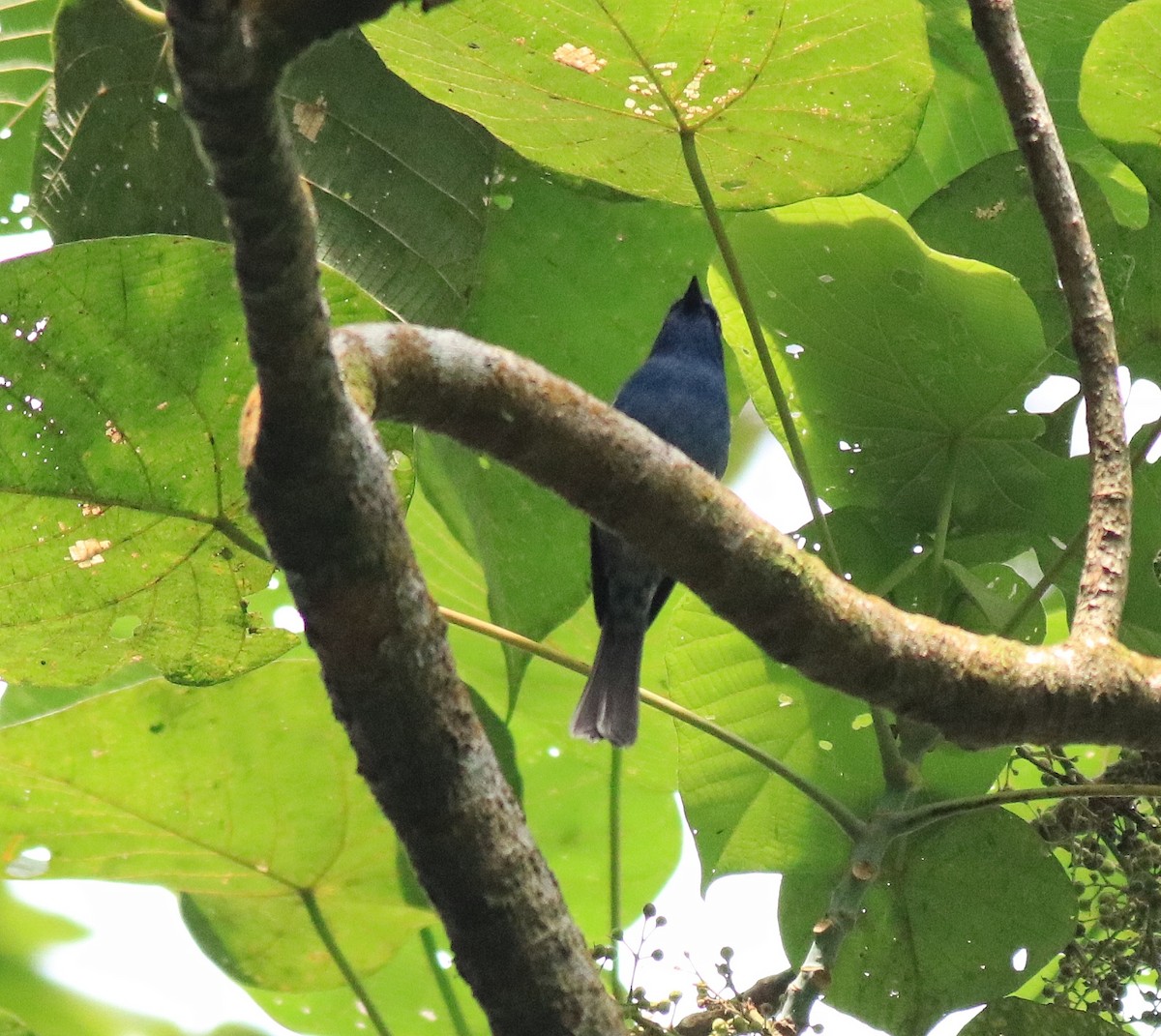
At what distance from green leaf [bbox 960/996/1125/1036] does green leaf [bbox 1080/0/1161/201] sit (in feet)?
3.58

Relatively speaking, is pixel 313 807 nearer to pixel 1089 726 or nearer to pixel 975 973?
pixel 975 973

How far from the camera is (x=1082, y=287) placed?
156 cm

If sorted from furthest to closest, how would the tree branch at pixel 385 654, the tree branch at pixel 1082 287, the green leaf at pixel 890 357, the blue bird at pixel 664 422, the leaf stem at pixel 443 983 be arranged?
the blue bird at pixel 664 422
the leaf stem at pixel 443 983
the green leaf at pixel 890 357
the tree branch at pixel 1082 287
the tree branch at pixel 385 654

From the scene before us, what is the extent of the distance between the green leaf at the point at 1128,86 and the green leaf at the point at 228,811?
1.30 m

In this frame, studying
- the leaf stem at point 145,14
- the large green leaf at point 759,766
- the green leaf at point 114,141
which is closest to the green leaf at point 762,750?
the large green leaf at point 759,766

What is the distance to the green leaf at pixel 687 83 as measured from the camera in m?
1.65

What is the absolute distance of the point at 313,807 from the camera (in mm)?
2000

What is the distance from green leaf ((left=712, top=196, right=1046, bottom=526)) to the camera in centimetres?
176

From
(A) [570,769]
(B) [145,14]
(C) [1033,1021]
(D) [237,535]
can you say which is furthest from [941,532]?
(B) [145,14]

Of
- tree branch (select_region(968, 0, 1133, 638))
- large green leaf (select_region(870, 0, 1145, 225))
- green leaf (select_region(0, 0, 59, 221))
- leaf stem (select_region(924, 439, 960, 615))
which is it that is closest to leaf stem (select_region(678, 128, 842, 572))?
leaf stem (select_region(924, 439, 960, 615))

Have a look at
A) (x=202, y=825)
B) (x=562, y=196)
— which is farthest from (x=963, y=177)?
(x=202, y=825)

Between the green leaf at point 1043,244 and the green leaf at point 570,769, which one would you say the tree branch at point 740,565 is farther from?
the green leaf at point 570,769

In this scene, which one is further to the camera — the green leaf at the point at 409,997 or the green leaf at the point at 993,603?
the green leaf at the point at 409,997

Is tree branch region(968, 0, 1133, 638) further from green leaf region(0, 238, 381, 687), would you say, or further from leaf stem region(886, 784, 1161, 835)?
green leaf region(0, 238, 381, 687)
